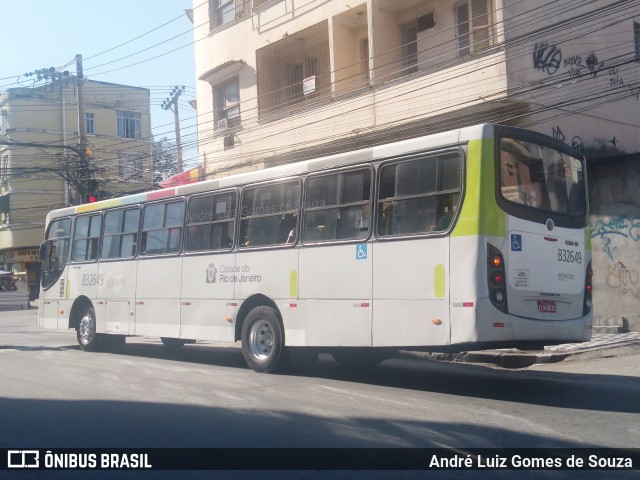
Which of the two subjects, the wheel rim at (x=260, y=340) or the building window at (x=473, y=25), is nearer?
the wheel rim at (x=260, y=340)

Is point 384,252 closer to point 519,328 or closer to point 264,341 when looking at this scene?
point 519,328

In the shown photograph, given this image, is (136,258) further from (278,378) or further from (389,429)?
(389,429)

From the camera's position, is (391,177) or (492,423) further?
(391,177)

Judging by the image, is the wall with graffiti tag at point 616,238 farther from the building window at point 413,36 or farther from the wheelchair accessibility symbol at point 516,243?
the wheelchair accessibility symbol at point 516,243

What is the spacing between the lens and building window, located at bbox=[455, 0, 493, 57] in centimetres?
1679

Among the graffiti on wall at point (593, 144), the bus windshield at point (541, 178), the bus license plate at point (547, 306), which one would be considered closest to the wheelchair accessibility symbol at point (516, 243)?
the bus windshield at point (541, 178)

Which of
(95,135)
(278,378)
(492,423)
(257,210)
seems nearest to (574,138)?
(257,210)

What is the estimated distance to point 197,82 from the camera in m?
24.5

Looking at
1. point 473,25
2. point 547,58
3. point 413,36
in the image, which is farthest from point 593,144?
point 413,36

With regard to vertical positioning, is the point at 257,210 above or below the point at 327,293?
above

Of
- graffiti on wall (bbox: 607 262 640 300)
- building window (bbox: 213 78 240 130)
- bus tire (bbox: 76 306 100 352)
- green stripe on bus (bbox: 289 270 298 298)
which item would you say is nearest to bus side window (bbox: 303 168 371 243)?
green stripe on bus (bbox: 289 270 298 298)

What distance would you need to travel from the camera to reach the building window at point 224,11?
22700mm

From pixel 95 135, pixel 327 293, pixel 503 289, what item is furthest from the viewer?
pixel 95 135

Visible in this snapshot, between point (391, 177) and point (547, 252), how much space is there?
7.15ft
